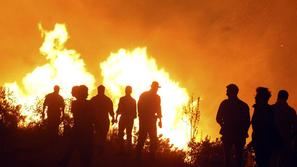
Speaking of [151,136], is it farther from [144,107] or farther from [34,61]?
[34,61]

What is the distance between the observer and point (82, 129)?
1262cm

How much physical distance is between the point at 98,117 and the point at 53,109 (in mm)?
3808

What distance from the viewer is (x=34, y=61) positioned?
143 ft

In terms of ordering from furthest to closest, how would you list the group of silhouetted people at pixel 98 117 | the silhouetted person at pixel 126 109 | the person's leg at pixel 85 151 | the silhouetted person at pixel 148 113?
the silhouetted person at pixel 126 109 < the silhouetted person at pixel 148 113 < the group of silhouetted people at pixel 98 117 < the person's leg at pixel 85 151

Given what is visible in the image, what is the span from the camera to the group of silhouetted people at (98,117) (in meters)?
12.6

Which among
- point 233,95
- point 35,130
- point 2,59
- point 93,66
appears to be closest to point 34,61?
point 2,59

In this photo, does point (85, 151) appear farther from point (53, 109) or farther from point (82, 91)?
point (53, 109)

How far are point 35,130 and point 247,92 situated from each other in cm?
3975

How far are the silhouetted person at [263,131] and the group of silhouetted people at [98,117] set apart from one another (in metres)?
4.04

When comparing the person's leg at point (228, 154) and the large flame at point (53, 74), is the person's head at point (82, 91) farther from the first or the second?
the large flame at point (53, 74)

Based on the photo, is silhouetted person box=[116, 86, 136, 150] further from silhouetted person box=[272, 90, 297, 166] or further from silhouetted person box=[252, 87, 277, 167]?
silhouetted person box=[272, 90, 297, 166]

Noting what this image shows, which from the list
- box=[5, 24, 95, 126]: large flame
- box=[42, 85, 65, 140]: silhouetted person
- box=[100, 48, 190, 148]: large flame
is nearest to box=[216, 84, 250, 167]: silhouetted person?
box=[42, 85, 65, 140]: silhouetted person

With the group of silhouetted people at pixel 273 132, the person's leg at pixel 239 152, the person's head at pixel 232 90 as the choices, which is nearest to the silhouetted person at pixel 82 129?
the person's head at pixel 232 90

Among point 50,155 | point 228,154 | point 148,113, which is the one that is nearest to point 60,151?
point 50,155
